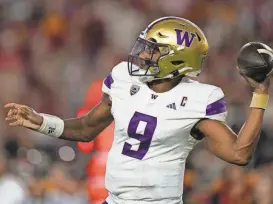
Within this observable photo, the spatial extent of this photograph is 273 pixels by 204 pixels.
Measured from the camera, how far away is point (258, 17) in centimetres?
1132

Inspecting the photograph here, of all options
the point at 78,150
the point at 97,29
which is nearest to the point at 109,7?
the point at 97,29

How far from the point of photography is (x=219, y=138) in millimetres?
5078

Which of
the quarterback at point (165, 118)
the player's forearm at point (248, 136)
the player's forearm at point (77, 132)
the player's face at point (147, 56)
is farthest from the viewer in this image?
the player's forearm at point (77, 132)

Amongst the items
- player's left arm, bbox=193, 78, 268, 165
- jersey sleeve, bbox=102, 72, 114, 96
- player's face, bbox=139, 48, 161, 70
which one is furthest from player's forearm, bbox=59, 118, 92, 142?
player's left arm, bbox=193, 78, 268, 165

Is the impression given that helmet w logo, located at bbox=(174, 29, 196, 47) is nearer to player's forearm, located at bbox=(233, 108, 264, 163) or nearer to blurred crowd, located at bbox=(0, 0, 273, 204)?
player's forearm, located at bbox=(233, 108, 264, 163)

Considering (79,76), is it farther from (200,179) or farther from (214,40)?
(200,179)

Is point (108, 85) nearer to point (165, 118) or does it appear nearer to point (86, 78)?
point (165, 118)

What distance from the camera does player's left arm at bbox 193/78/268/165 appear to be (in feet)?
16.3

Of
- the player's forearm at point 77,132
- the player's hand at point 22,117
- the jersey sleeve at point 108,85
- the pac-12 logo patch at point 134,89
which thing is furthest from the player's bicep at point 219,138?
the player's hand at point 22,117

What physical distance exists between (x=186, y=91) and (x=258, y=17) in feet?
20.6

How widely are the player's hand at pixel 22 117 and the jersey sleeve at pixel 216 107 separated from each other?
947mm

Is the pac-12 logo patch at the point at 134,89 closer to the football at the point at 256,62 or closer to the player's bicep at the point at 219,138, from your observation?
the player's bicep at the point at 219,138

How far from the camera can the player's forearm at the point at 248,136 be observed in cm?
496

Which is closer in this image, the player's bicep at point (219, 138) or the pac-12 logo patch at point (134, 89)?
the player's bicep at point (219, 138)
